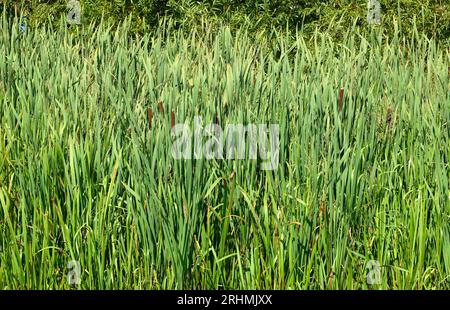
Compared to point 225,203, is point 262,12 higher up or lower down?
higher up

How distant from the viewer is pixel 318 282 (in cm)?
262

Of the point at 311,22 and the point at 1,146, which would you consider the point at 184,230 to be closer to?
the point at 1,146

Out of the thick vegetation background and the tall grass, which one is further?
the thick vegetation background

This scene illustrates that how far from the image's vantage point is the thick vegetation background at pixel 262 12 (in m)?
5.28

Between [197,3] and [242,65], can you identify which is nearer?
[242,65]

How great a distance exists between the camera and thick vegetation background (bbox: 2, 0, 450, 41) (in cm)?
528

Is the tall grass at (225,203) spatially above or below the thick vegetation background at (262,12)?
below

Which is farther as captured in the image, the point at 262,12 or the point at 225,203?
the point at 262,12

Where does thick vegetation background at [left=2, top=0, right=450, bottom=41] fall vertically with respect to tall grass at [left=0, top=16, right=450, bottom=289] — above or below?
above

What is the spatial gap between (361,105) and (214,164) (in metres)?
0.78

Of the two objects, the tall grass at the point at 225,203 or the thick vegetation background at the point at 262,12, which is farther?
the thick vegetation background at the point at 262,12

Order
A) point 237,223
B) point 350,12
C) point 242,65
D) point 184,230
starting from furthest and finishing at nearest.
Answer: point 350,12, point 242,65, point 237,223, point 184,230

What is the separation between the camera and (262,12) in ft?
18.4
